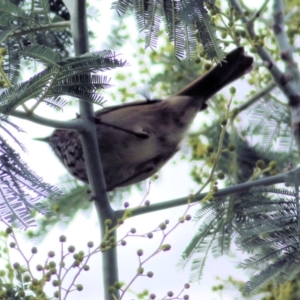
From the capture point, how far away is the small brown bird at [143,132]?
3.65 meters

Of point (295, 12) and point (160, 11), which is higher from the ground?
point (295, 12)


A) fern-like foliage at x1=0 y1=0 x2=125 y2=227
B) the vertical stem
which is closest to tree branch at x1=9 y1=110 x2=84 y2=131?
fern-like foliage at x1=0 y1=0 x2=125 y2=227

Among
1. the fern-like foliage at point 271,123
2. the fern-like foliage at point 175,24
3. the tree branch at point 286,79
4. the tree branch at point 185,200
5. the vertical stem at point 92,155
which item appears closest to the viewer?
the fern-like foliage at point 175,24

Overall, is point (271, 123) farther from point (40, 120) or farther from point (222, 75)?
point (40, 120)

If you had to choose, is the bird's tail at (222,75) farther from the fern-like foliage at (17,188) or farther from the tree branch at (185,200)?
the fern-like foliage at (17,188)

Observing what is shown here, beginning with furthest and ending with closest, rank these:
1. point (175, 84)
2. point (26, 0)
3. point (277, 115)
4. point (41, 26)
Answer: point (175, 84)
point (277, 115)
point (26, 0)
point (41, 26)

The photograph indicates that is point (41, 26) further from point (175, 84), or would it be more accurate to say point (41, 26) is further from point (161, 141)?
point (175, 84)

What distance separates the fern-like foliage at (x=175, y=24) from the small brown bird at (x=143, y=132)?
102 centimetres

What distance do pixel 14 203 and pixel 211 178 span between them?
74 cm

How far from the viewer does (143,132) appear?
368cm

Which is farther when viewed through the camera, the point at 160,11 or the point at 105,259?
Result: the point at 105,259

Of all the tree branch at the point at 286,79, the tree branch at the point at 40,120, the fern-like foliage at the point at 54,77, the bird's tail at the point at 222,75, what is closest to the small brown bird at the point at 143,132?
the bird's tail at the point at 222,75

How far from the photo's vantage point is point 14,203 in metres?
2.37

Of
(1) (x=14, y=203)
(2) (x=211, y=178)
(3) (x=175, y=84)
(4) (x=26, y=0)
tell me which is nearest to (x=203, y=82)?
(3) (x=175, y=84)
